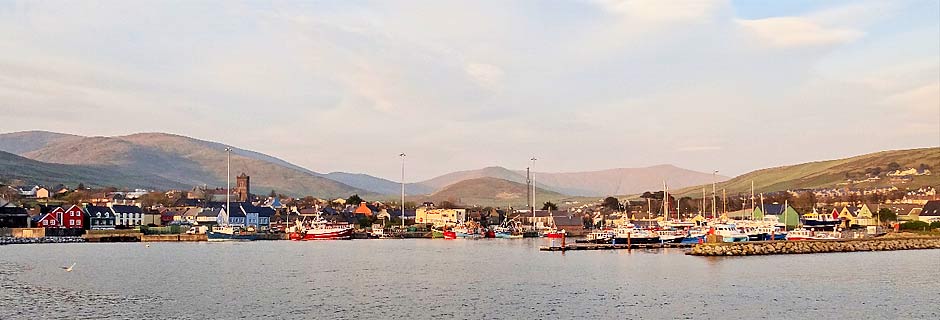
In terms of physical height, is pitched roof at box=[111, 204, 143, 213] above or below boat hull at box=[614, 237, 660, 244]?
above

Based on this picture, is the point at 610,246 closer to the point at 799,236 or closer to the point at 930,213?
the point at 799,236

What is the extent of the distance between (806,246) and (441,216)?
75.6 m

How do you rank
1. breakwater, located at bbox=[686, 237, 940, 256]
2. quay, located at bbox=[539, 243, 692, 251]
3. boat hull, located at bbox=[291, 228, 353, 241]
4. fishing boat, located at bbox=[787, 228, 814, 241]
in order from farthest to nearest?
boat hull, located at bbox=[291, 228, 353, 241], fishing boat, located at bbox=[787, 228, 814, 241], quay, located at bbox=[539, 243, 692, 251], breakwater, located at bbox=[686, 237, 940, 256]

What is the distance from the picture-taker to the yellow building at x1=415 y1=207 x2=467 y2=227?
137500mm

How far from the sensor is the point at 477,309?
32.4 meters

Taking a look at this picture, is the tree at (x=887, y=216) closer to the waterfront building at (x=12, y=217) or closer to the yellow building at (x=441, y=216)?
the yellow building at (x=441, y=216)

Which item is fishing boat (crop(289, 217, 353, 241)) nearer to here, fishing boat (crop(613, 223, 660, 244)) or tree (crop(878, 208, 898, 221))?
fishing boat (crop(613, 223, 660, 244))

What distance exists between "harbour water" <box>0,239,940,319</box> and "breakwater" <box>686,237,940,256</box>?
138 inches

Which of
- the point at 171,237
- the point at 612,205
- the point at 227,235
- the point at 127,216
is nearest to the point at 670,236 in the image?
the point at 227,235

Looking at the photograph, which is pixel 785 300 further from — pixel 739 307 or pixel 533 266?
pixel 533 266

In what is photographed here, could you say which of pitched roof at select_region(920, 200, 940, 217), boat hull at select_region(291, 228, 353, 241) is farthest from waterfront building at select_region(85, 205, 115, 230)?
pitched roof at select_region(920, 200, 940, 217)

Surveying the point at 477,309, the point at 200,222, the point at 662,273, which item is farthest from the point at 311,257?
the point at 200,222

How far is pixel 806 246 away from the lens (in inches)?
2741

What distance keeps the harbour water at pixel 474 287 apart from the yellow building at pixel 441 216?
74.1 metres
